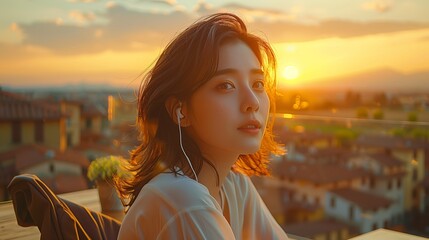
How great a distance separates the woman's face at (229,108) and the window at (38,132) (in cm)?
370

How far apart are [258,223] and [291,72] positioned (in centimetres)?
269

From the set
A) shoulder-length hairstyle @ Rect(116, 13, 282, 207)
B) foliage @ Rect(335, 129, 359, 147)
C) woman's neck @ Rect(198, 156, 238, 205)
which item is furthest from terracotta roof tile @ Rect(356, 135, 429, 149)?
woman's neck @ Rect(198, 156, 238, 205)

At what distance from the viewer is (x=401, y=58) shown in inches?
176

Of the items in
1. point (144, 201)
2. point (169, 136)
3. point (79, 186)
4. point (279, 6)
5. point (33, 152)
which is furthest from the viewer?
point (279, 6)

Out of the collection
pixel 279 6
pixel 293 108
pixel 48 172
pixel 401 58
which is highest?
pixel 279 6

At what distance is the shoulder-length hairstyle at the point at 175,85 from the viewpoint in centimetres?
103

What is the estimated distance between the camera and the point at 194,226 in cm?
89

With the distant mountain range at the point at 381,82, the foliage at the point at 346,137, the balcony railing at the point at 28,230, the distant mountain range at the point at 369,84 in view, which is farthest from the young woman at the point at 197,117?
the foliage at the point at 346,137

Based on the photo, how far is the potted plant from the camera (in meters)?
2.36

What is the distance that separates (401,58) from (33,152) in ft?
10.0

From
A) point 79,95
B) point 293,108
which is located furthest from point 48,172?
point 293,108

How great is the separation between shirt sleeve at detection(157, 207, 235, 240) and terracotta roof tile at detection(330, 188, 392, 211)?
319 cm

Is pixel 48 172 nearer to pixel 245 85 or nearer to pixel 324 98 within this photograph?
pixel 324 98

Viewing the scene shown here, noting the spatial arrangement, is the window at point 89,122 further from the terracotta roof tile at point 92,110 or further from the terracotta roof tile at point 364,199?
the terracotta roof tile at point 364,199
